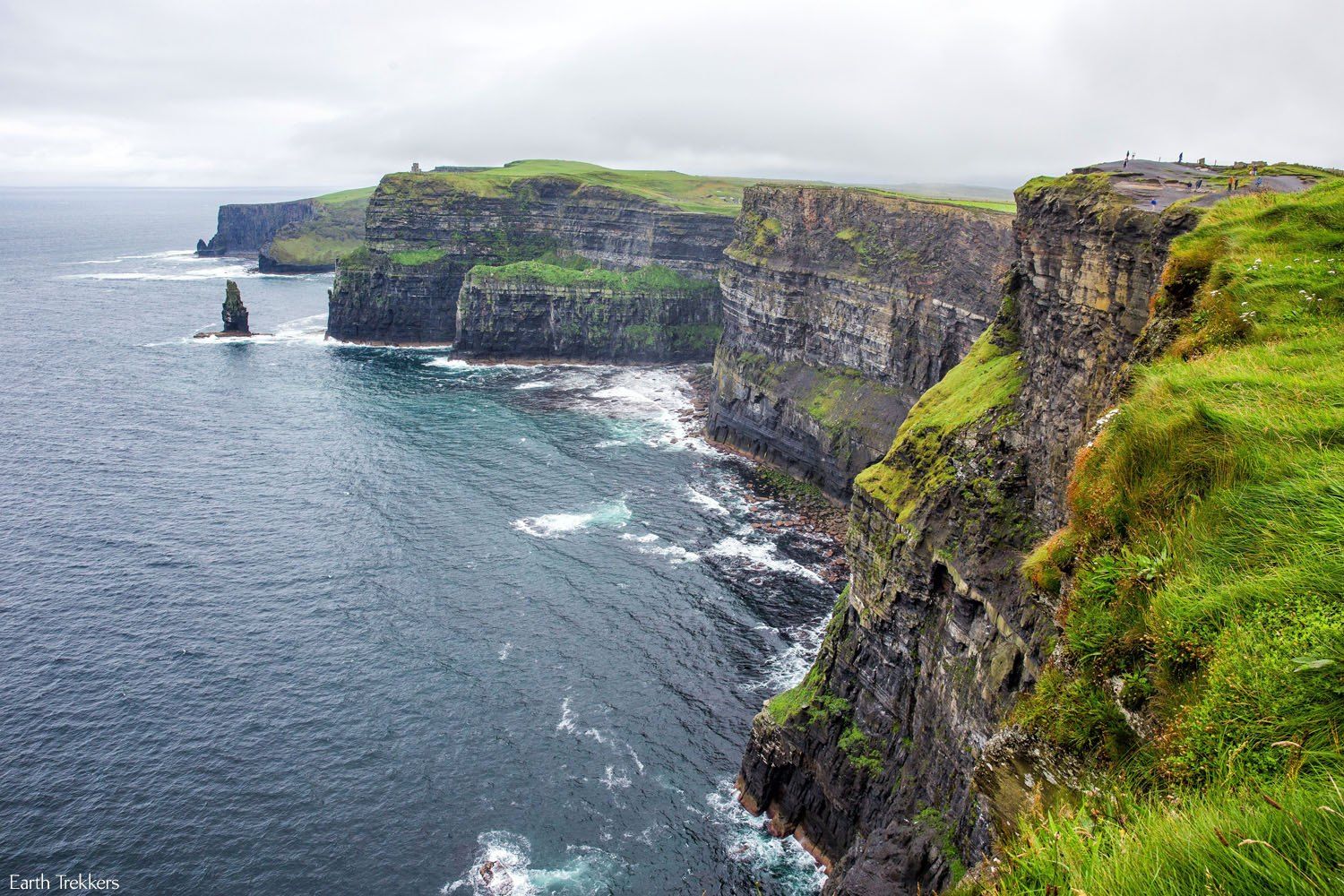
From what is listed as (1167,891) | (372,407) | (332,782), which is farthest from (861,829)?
(372,407)

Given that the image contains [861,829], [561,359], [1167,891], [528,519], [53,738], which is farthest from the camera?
[561,359]

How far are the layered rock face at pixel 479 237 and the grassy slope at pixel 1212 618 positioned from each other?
138 metres

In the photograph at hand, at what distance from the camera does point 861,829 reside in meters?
40.7

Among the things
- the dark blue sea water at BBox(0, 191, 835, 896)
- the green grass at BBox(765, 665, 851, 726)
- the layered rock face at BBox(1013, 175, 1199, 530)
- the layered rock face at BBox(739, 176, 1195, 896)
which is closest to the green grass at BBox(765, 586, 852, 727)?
the green grass at BBox(765, 665, 851, 726)

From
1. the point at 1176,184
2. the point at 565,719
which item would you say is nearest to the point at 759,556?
the point at 565,719

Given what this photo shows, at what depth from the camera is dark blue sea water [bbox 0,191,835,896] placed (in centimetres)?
4403

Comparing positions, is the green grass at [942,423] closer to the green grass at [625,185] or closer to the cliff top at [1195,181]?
the cliff top at [1195,181]

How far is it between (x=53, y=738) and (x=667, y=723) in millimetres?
34858

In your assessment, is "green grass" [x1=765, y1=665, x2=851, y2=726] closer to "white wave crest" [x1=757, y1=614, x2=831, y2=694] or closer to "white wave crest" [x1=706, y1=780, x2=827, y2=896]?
"white wave crest" [x1=706, y1=780, x2=827, y2=896]

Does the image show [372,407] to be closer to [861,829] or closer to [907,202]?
[907,202]

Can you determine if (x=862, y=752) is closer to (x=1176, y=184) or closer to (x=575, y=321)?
(x=1176, y=184)

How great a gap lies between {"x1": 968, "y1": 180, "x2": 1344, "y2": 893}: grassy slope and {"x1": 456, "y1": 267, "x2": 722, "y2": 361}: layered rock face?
13019 cm

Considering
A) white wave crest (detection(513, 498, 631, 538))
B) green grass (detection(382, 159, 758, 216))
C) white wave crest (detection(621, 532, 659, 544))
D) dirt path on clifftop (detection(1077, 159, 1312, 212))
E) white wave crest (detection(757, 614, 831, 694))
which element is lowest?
white wave crest (detection(757, 614, 831, 694))

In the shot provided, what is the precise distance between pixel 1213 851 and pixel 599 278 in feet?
488
